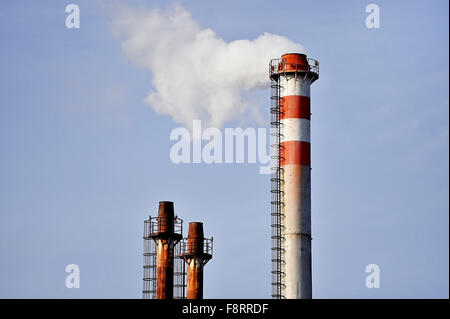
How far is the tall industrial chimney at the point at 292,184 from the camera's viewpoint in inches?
2633

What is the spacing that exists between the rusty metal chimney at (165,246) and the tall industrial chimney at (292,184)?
7948 mm

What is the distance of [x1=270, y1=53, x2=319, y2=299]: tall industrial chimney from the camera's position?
66.9 meters

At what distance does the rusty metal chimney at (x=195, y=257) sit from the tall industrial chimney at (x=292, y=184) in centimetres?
450

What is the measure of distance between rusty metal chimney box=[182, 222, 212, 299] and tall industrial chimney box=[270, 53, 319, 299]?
14.8 feet

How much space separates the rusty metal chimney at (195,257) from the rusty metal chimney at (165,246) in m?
3.88

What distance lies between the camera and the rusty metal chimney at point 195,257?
66.0 meters

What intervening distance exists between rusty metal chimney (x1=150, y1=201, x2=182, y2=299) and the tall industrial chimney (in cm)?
795

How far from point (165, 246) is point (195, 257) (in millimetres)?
4454

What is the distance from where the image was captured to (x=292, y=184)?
6769 cm

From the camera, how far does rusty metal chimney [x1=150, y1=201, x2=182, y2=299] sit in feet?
202

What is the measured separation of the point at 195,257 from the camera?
218ft

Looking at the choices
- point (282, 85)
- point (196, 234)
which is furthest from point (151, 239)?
point (282, 85)

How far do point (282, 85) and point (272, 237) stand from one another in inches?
390
